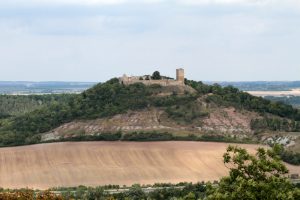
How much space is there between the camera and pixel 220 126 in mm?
105000

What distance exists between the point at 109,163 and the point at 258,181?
66.0 meters

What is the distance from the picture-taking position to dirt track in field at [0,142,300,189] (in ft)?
273

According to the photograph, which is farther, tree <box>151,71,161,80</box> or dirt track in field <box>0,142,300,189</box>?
tree <box>151,71,161,80</box>

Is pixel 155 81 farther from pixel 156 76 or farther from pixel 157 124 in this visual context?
pixel 157 124

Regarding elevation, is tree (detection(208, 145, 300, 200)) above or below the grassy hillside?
above

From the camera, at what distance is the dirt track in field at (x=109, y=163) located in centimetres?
8325

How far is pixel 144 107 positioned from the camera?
111 metres

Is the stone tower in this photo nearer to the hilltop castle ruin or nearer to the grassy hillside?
the hilltop castle ruin

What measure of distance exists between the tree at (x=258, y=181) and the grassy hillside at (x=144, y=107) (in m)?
78.9

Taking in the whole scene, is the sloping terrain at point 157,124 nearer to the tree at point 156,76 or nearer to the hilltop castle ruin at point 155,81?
the hilltop castle ruin at point 155,81

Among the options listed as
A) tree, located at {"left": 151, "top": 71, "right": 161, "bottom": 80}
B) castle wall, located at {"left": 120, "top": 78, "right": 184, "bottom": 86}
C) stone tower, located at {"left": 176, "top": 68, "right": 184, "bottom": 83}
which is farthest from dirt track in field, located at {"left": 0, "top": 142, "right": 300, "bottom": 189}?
tree, located at {"left": 151, "top": 71, "right": 161, "bottom": 80}

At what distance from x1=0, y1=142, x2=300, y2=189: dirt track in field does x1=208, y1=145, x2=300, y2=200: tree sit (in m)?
54.5

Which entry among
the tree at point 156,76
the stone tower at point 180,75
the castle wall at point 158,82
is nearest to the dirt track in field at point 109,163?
the castle wall at point 158,82

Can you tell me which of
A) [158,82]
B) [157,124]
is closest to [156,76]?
[158,82]
